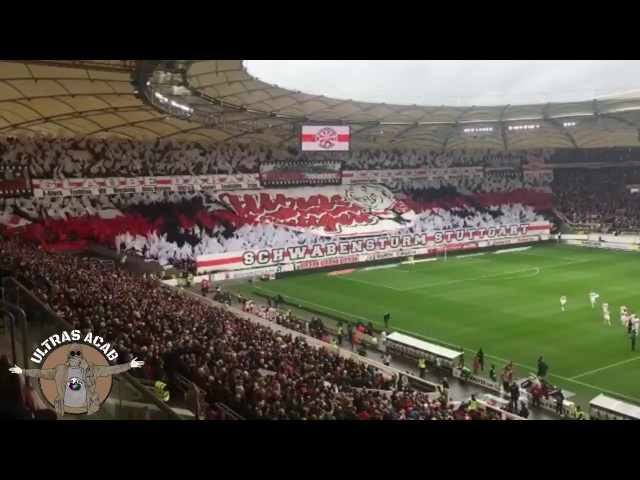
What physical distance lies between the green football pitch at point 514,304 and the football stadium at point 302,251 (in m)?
0.12

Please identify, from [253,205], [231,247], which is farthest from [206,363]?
[253,205]

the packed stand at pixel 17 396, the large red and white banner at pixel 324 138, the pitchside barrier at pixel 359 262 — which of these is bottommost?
the pitchside barrier at pixel 359 262

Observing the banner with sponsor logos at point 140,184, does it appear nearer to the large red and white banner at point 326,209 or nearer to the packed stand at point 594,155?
the large red and white banner at point 326,209

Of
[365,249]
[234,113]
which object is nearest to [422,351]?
[234,113]

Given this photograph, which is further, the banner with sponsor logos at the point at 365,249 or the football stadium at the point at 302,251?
the banner with sponsor logos at the point at 365,249

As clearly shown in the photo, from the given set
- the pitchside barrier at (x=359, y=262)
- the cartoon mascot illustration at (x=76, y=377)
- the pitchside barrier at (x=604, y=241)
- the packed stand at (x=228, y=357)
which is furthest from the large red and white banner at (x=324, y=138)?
the pitchside barrier at (x=604, y=241)

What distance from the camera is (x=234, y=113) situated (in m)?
22.0

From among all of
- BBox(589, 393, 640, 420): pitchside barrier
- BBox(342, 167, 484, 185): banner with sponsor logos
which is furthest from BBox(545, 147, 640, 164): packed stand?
BBox(589, 393, 640, 420): pitchside barrier

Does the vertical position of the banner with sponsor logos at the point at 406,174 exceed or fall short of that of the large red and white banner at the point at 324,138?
it falls short

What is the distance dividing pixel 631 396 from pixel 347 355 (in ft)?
20.8

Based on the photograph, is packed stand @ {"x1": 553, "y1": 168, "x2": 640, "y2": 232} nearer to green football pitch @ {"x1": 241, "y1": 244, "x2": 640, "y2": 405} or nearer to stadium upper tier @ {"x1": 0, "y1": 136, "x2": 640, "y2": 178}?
stadium upper tier @ {"x1": 0, "y1": 136, "x2": 640, "y2": 178}

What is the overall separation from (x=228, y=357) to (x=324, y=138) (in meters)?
12.3

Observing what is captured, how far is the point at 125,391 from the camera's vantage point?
318 inches

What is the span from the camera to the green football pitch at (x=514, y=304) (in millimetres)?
14656
